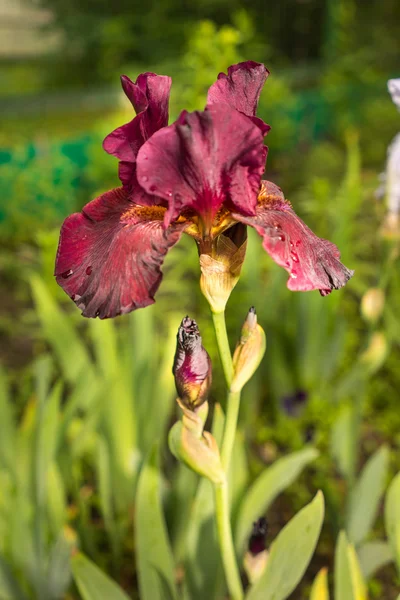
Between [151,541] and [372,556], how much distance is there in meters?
0.43

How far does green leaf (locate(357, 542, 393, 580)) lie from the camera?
40.8 inches

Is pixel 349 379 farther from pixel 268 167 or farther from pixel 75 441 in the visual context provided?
pixel 268 167

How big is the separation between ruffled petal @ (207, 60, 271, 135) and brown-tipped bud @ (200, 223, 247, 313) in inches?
4.9

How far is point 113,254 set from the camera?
0.55 m

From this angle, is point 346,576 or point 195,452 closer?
point 195,452

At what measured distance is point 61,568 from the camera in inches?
41.3

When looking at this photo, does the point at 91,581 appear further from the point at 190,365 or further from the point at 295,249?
the point at 295,249

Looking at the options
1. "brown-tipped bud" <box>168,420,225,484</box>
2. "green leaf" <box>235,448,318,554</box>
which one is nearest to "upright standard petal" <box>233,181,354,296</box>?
"brown-tipped bud" <box>168,420,225,484</box>

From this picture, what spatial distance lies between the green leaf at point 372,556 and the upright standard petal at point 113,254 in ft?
2.59

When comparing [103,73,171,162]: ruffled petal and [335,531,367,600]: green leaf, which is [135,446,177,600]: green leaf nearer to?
[335,531,367,600]: green leaf

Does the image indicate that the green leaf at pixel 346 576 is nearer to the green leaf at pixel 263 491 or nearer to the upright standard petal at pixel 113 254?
the green leaf at pixel 263 491

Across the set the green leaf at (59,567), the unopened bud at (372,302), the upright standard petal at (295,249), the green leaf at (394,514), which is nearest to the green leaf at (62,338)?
the green leaf at (59,567)

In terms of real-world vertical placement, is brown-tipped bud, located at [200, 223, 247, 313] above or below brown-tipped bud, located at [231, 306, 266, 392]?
above

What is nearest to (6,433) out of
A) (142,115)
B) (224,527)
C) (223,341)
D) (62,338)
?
(62,338)
